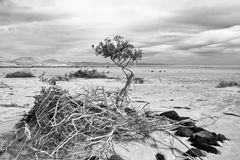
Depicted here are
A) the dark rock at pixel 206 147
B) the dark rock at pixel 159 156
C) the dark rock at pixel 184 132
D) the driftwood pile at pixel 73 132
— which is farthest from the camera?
the dark rock at pixel 184 132

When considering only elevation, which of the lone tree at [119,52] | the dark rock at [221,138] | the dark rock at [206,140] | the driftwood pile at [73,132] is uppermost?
the lone tree at [119,52]

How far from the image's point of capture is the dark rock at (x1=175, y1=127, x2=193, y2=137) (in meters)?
4.90

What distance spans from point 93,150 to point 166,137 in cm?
167

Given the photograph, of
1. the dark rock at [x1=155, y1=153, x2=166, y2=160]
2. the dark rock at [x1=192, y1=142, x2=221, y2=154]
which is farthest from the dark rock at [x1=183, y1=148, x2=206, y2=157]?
the dark rock at [x1=155, y1=153, x2=166, y2=160]

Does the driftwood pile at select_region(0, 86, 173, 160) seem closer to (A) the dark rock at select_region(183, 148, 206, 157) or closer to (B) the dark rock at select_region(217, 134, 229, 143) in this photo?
(A) the dark rock at select_region(183, 148, 206, 157)

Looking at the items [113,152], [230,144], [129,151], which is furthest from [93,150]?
[230,144]

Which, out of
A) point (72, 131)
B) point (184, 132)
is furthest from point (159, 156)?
point (72, 131)

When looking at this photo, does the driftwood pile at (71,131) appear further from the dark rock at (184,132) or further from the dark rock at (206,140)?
the dark rock at (206,140)

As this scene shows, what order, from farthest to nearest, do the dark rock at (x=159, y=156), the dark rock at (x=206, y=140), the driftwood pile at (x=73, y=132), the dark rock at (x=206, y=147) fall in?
the dark rock at (x=206, y=140), the dark rock at (x=206, y=147), the dark rock at (x=159, y=156), the driftwood pile at (x=73, y=132)

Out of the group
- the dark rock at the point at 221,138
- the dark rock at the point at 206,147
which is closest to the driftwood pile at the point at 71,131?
the dark rock at the point at 206,147

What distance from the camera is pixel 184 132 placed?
4.91 meters

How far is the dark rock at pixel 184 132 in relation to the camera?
4897 mm

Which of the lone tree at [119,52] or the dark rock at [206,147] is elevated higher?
the lone tree at [119,52]

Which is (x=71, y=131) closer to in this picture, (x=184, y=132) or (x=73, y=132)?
(x=73, y=132)
